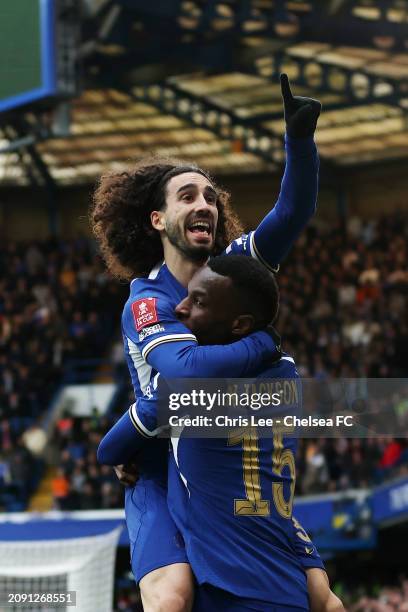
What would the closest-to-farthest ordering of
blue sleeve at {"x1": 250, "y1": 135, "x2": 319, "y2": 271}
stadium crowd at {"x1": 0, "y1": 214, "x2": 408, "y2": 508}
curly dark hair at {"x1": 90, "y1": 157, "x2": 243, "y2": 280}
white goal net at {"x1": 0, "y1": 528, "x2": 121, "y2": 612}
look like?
blue sleeve at {"x1": 250, "y1": 135, "x2": 319, "y2": 271} < curly dark hair at {"x1": 90, "y1": 157, "x2": 243, "y2": 280} < white goal net at {"x1": 0, "y1": 528, "x2": 121, "y2": 612} < stadium crowd at {"x1": 0, "y1": 214, "x2": 408, "y2": 508}

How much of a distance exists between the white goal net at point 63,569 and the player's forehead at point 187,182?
9.19ft

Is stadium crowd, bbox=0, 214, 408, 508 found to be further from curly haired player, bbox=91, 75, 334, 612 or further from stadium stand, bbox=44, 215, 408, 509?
curly haired player, bbox=91, 75, 334, 612

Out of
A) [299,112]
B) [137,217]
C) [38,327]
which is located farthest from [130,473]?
[38,327]

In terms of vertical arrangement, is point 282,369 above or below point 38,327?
above

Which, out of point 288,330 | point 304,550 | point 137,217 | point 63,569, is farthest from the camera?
point 288,330

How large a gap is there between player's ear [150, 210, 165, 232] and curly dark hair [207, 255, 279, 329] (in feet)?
2.09

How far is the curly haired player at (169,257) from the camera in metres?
4.09

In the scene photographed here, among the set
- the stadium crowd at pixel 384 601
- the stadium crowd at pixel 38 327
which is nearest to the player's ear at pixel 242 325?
the stadium crowd at pixel 384 601

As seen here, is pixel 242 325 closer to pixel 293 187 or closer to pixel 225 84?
pixel 293 187

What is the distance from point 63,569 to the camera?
31.0 ft

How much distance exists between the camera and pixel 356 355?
18484 millimetres

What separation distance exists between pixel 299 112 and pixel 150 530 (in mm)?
1515

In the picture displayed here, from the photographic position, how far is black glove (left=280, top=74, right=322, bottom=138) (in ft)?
14.0

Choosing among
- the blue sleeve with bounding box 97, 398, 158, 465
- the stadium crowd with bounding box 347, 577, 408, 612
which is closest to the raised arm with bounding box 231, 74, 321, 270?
the blue sleeve with bounding box 97, 398, 158, 465
